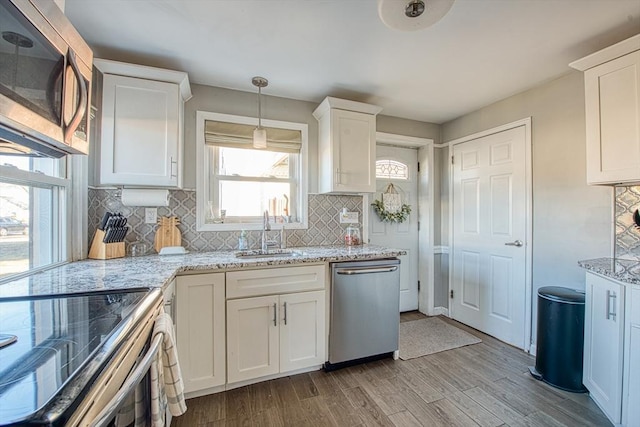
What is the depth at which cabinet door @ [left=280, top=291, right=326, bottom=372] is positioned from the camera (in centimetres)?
205

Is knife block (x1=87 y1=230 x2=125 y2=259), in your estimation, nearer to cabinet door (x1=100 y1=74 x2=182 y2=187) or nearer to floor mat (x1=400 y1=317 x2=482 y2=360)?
cabinet door (x1=100 y1=74 x2=182 y2=187)

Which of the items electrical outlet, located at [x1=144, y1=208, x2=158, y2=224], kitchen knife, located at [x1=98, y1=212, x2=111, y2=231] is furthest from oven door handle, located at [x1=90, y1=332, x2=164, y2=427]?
electrical outlet, located at [x1=144, y1=208, x2=158, y2=224]

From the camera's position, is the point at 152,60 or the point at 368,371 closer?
the point at 152,60

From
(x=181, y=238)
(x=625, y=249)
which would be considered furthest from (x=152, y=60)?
(x=625, y=249)

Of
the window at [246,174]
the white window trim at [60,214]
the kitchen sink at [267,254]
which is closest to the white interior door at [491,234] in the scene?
the window at [246,174]

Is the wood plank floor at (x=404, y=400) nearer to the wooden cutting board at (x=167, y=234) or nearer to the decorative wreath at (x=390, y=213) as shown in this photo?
the wooden cutting board at (x=167, y=234)

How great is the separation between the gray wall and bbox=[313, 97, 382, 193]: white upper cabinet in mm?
1431

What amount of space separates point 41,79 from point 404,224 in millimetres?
3250

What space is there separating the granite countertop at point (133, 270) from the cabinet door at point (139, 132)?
1.88ft

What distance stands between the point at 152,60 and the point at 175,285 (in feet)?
5.37

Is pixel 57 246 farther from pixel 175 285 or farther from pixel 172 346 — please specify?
pixel 172 346

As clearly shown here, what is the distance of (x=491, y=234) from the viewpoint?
9.39 feet

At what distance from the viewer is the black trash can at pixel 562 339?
A: 1947 mm

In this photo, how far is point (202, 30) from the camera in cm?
173
